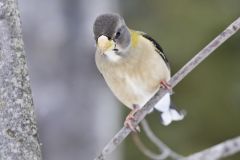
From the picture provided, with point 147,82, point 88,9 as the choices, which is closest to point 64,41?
point 88,9

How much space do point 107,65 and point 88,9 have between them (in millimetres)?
2645

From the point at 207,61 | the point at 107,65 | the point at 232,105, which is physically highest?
the point at 207,61

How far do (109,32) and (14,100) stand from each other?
0.86m

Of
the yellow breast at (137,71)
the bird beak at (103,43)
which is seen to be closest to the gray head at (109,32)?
the bird beak at (103,43)

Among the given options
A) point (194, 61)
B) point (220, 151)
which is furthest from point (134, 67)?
point (220, 151)

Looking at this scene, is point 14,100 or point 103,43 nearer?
point 14,100

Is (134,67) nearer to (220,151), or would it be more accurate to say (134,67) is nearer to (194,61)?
(194,61)

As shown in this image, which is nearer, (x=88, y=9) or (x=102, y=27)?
(x=102, y=27)

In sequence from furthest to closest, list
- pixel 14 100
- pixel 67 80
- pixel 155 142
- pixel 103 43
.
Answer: pixel 67 80
pixel 155 142
pixel 103 43
pixel 14 100

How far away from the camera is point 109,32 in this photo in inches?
96.7

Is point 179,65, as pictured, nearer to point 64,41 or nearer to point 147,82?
point 64,41

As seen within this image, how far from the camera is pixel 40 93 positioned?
5.54 meters

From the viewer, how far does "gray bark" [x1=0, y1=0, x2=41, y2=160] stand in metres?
1.63

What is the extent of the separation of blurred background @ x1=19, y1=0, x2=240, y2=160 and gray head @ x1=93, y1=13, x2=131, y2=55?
109 inches
